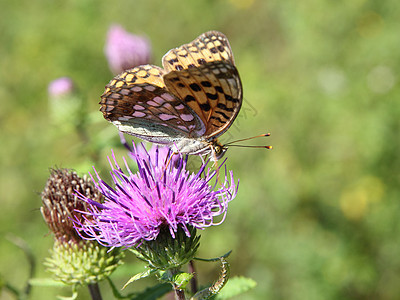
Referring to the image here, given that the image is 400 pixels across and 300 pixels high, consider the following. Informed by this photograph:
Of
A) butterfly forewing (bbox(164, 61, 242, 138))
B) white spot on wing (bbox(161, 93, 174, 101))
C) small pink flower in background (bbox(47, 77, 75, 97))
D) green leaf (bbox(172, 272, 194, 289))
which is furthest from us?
A: small pink flower in background (bbox(47, 77, 75, 97))

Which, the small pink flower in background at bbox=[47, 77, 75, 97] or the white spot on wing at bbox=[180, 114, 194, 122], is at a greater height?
the small pink flower in background at bbox=[47, 77, 75, 97]

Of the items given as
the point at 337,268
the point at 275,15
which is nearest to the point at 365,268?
the point at 337,268

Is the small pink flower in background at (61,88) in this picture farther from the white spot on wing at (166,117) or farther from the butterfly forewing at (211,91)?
the butterfly forewing at (211,91)

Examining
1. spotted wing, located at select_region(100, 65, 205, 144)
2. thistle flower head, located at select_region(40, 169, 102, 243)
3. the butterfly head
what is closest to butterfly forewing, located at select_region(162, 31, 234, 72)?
spotted wing, located at select_region(100, 65, 205, 144)

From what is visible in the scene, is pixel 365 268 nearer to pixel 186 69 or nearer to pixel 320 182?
pixel 320 182

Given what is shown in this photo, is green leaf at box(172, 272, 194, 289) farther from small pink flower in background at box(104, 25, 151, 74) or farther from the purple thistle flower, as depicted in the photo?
small pink flower in background at box(104, 25, 151, 74)

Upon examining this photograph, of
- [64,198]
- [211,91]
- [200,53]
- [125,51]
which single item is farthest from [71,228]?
[125,51]

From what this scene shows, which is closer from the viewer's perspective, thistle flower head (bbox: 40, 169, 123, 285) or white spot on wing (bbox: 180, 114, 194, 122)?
thistle flower head (bbox: 40, 169, 123, 285)
